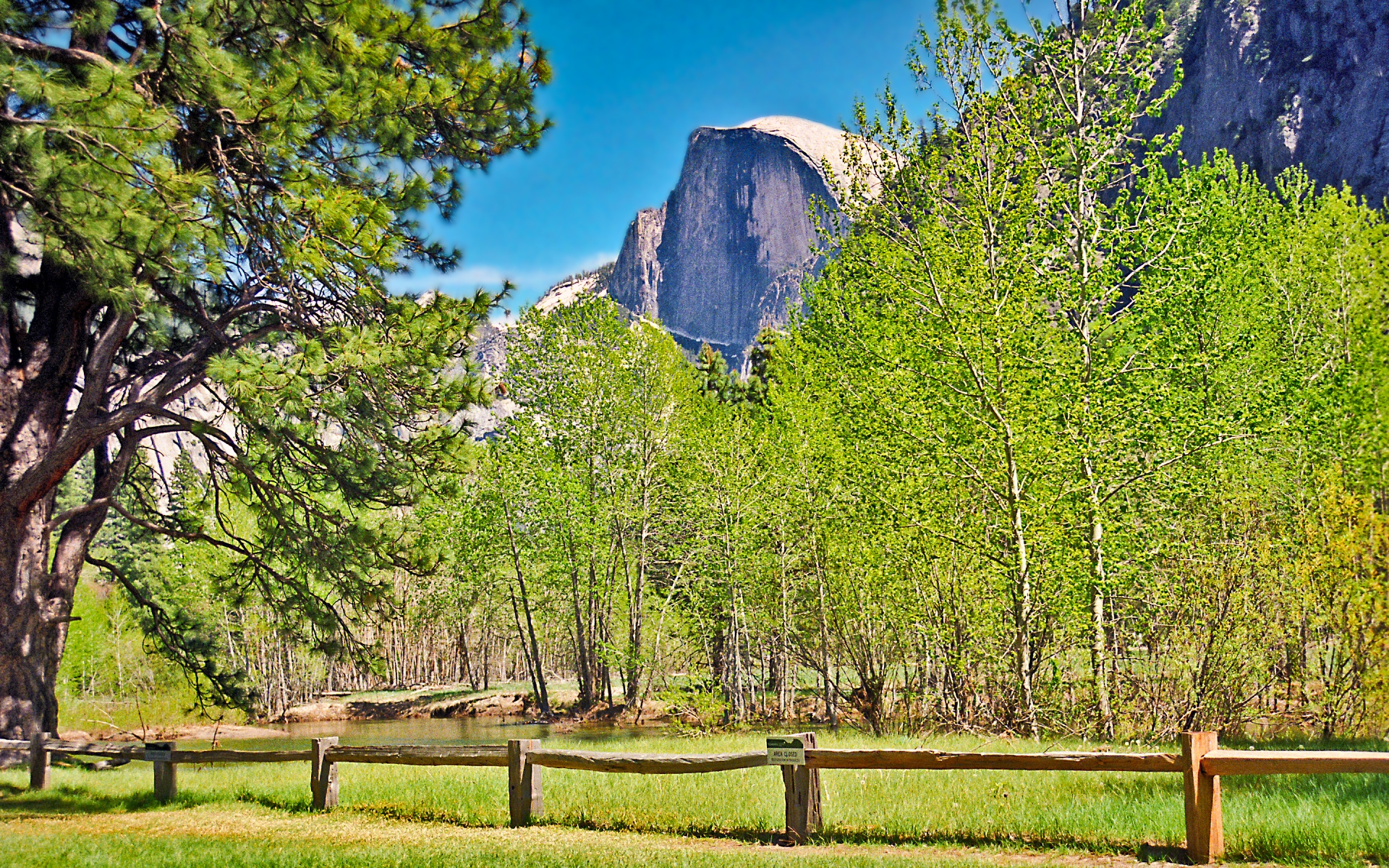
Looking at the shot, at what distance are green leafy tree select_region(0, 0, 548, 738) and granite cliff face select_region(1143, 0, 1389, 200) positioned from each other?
51.9 meters

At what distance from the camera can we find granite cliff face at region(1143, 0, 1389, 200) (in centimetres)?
5191

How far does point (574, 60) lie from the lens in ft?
40.8

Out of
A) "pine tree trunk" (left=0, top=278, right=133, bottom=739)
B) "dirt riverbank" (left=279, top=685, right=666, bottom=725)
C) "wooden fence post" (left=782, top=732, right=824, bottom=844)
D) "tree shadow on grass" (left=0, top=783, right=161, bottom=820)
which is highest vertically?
"pine tree trunk" (left=0, top=278, right=133, bottom=739)

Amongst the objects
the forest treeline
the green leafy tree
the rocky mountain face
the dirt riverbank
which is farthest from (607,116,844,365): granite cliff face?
the green leafy tree

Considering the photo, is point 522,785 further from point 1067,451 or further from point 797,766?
point 1067,451

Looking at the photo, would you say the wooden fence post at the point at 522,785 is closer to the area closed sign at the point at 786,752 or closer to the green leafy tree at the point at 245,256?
the area closed sign at the point at 786,752

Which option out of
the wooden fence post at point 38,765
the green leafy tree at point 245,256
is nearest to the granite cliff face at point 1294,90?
the green leafy tree at point 245,256

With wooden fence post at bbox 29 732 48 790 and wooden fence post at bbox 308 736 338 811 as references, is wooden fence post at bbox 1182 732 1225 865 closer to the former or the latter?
wooden fence post at bbox 308 736 338 811

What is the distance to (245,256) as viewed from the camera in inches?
422

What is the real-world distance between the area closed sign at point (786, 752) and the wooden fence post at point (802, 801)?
1.9 inches

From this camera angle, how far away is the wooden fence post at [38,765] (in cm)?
1077

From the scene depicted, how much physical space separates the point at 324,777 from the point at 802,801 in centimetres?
546

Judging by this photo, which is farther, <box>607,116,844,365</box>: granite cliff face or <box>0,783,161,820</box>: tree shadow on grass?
<box>607,116,844,365</box>: granite cliff face

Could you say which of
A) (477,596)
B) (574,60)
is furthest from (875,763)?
(477,596)
